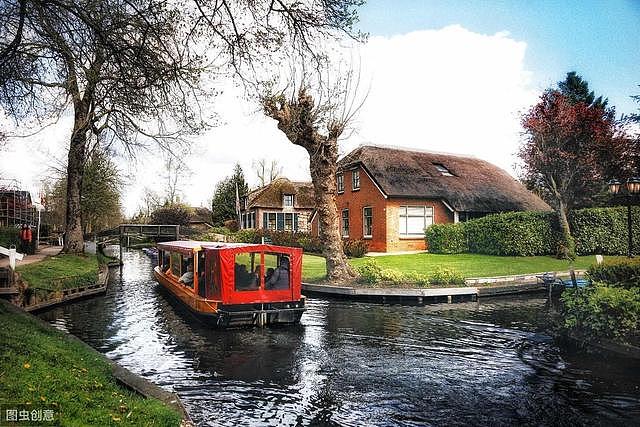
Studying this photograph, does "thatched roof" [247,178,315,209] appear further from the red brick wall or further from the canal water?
the canal water

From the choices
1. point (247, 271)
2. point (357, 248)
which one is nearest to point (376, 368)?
point (247, 271)

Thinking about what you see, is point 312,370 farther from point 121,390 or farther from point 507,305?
point 507,305

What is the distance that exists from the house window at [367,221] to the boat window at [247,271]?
1825cm

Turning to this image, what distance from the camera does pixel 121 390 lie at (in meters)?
6.68

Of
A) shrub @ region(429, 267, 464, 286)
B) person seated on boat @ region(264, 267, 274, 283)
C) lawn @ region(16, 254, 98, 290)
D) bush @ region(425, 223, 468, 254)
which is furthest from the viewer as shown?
bush @ region(425, 223, 468, 254)

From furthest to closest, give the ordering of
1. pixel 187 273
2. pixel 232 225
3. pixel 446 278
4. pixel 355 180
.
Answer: pixel 232 225 < pixel 355 180 < pixel 446 278 < pixel 187 273

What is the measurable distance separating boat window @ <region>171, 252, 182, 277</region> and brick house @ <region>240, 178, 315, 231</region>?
96.9 ft

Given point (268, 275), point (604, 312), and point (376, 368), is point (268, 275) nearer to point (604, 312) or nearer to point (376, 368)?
point (376, 368)

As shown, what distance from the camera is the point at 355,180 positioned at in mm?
34375

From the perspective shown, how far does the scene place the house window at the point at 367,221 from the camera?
32.5 meters

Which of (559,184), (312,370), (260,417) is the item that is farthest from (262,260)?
(559,184)

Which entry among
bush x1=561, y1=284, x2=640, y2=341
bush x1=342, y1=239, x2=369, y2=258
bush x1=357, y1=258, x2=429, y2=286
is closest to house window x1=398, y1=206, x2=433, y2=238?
bush x1=342, y1=239, x2=369, y2=258

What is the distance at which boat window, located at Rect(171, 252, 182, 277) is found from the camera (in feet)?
66.3

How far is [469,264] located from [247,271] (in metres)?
13.2
